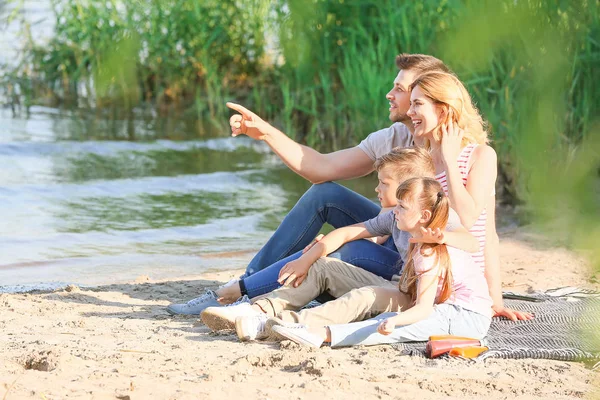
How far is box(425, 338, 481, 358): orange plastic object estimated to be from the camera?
122 inches

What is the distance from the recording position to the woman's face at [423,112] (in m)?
3.44

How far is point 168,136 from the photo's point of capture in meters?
10.4

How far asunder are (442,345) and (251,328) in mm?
707

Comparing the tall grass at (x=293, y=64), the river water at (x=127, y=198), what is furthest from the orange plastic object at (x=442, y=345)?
the river water at (x=127, y=198)

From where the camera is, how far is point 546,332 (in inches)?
136

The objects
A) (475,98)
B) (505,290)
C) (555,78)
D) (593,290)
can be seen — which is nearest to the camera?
(555,78)

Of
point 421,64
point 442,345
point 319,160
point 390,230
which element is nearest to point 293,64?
point 319,160

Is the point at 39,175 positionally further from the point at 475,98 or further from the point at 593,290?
the point at 593,290

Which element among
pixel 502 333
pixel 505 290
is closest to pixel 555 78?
pixel 502 333

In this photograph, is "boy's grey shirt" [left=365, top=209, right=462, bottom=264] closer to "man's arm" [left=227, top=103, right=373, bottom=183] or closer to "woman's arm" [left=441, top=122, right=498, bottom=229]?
"woman's arm" [left=441, top=122, right=498, bottom=229]

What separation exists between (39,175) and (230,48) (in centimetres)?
288

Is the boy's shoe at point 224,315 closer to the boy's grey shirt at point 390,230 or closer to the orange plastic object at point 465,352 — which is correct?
the boy's grey shirt at point 390,230

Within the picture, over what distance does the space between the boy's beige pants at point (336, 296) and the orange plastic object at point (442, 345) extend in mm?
313

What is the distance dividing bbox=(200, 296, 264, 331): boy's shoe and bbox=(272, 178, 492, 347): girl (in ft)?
0.86
